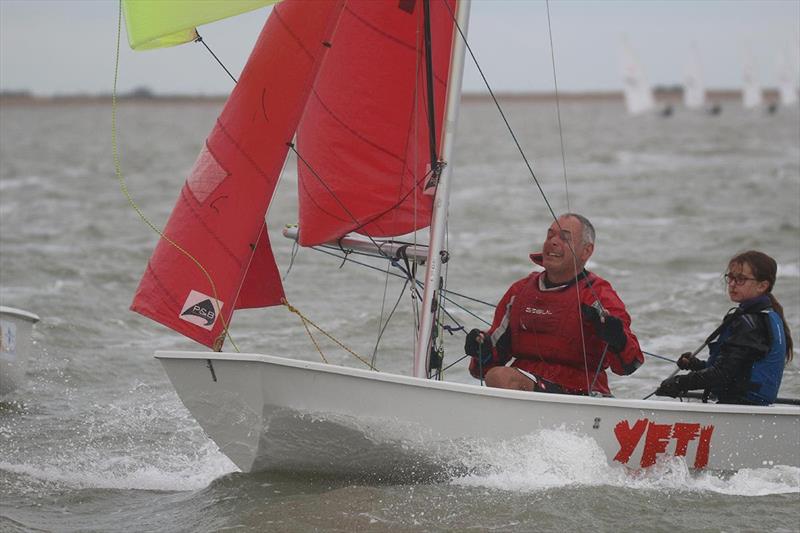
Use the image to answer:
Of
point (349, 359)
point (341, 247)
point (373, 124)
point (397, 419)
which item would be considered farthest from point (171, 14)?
point (349, 359)

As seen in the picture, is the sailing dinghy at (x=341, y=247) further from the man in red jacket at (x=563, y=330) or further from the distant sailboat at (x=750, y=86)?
the distant sailboat at (x=750, y=86)

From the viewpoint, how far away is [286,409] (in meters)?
4.40

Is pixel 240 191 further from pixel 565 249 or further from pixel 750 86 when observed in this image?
pixel 750 86

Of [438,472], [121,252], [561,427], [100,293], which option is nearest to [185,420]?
[438,472]

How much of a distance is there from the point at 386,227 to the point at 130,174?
21.6m

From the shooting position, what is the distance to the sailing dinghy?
4375 mm

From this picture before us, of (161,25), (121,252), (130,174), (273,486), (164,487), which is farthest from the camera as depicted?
(130,174)

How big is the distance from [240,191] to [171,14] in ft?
2.47

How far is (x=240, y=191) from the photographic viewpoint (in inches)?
184

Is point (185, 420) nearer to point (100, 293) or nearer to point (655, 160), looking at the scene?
point (100, 293)

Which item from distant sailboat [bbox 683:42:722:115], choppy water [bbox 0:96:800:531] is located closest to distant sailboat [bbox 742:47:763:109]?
distant sailboat [bbox 683:42:722:115]

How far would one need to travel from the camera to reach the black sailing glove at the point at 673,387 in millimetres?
4699

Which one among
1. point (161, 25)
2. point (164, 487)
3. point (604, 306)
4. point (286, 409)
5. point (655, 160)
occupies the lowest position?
point (164, 487)

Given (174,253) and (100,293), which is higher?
Answer: (174,253)
